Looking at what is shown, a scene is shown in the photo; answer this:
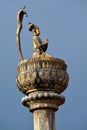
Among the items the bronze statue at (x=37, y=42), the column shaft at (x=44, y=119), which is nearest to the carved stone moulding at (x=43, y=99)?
the column shaft at (x=44, y=119)

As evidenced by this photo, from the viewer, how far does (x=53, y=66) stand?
17453 mm

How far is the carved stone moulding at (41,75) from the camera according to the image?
17266mm

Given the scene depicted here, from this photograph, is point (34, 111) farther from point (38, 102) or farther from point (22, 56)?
point (22, 56)

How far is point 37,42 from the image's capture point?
1830cm

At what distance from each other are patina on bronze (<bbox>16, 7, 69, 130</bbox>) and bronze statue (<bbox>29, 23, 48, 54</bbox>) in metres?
0.38

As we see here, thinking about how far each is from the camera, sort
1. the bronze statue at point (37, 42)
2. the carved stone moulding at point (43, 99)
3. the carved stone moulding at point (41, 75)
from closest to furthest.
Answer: the carved stone moulding at point (41, 75), the carved stone moulding at point (43, 99), the bronze statue at point (37, 42)

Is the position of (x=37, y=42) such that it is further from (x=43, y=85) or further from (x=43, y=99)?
(x=43, y=99)

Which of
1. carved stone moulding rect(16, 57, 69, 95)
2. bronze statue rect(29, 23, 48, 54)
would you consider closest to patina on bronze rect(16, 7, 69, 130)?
carved stone moulding rect(16, 57, 69, 95)

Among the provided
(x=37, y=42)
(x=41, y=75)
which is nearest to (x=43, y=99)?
(x=41, y=75)

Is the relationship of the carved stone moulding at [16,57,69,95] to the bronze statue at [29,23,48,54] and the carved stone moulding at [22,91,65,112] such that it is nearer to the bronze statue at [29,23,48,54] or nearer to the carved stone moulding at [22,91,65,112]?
the carved stone moulding at [22,91,65,112]

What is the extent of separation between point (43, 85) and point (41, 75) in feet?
1.30

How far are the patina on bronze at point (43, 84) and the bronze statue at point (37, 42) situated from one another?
0.38m

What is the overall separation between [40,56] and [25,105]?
1.86 m

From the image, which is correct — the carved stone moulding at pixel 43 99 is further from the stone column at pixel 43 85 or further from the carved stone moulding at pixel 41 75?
the carved stone moulding at pixel 41 75
